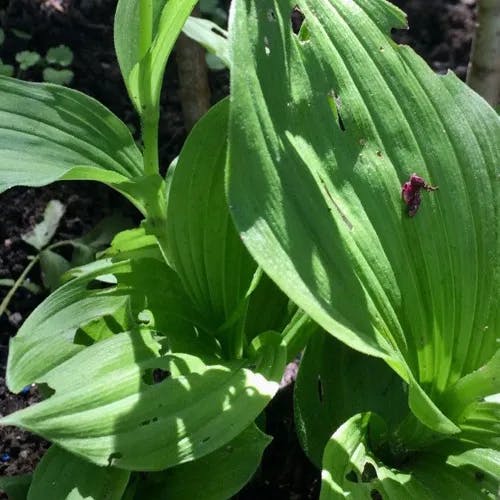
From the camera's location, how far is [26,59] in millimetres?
1910

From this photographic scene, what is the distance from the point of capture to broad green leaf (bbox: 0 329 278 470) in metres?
0.87

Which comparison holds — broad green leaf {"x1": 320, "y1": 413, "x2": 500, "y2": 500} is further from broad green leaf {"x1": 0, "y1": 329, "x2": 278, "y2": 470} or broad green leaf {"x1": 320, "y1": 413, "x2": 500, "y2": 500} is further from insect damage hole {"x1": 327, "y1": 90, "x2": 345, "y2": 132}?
insect damage hole {"x1": 327, "y1": 90, "x2": 345, "y2": 132}

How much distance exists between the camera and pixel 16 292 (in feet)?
5.26

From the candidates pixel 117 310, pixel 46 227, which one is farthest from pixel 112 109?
pixel 117 310

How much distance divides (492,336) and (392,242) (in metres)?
0.22

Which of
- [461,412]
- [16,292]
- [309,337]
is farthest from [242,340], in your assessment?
[16,292]

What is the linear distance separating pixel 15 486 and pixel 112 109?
42.0 inches

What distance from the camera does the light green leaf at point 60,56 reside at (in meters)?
1.91

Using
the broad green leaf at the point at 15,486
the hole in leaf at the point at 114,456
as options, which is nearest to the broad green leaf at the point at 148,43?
the hole in leaf at the point at 114,456

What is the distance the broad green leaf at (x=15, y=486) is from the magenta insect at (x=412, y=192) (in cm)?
74

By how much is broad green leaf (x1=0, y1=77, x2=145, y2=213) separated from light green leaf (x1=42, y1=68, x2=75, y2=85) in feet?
2.52

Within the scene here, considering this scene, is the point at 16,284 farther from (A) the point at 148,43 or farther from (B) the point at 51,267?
(A) the point at 148,43

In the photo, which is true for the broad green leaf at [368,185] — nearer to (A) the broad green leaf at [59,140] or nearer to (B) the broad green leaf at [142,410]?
(B) the broad green leaf at [142,410]

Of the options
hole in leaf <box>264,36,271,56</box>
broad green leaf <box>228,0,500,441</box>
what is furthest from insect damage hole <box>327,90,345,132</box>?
hole in leaf <box>264,36,271,56</box>
